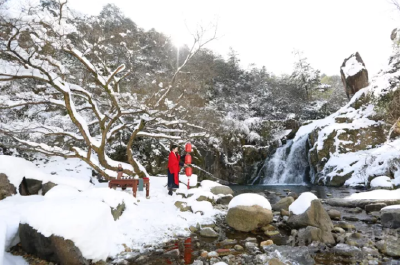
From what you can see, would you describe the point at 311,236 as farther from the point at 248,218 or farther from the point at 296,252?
Answer: the point at 248,218

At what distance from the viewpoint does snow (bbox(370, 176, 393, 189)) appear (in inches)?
488

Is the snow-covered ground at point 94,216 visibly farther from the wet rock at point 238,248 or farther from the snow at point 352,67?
the snow at point 352,67

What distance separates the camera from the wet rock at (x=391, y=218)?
6230 mm

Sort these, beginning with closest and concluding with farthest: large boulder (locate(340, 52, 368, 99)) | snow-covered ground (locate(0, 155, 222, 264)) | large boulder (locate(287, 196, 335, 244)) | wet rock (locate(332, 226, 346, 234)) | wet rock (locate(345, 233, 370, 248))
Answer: snow-covered ground (locate(0, 155, 222, 264)) < wet rock (locate(345, 233, 370, 248)) < large boulder (locate(287, 196, 335, 244)) < wet rock (locate(332, 226, 346, 234)) < large boulder (locate(340, 52, 368, 99))

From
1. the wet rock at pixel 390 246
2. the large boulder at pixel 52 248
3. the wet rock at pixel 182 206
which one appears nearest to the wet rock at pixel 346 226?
the wet rock at pixel 390 246

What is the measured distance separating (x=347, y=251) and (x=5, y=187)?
773cm

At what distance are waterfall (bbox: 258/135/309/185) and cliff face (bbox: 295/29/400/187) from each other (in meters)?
1.08

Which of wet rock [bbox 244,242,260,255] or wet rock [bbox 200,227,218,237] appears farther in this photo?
wet rock [bbox 200,227,218,237]

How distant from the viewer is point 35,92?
32.0 feet

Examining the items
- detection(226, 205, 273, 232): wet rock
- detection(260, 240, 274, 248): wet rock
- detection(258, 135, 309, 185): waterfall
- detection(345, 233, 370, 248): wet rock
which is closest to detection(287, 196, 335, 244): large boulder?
detection(345, 233, 370, 248): wet rock

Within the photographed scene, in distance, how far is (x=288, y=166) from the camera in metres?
20.0

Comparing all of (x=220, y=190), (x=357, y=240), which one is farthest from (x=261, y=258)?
(x=220, y=190)

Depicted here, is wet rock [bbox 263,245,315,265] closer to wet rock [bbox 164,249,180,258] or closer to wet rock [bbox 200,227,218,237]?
wet rock [bbox 200,227,218,237]

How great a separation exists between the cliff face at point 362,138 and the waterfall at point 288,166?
1078mm
